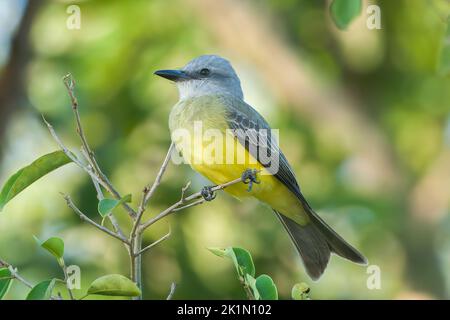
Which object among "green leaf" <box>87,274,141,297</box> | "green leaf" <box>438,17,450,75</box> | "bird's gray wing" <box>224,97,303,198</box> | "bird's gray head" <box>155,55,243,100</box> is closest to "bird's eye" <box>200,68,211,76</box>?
"bird's gray head" <box>155,55,243,100</box>

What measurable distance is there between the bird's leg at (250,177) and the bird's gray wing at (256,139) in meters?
0.21

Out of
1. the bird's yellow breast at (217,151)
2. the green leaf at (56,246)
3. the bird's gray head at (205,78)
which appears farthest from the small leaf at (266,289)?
the bird's gray head at (205,78)

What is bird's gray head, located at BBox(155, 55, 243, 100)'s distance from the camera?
4598mm

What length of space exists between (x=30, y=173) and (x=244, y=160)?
1447 mm

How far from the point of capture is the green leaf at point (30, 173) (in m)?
2.78

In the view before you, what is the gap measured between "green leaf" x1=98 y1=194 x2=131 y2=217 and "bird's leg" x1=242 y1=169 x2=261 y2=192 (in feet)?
4.02

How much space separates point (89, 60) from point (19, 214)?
1.60 metres

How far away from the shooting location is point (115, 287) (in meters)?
2.55

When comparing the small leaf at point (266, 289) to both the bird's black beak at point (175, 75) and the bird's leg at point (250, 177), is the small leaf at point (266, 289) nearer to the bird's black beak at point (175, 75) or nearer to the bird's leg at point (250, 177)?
the bird's leg at point (250, 177)

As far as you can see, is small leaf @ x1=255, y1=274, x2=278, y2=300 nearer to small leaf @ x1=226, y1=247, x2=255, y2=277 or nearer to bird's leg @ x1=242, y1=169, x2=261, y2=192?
small leaf @ x1=226, y1=247, x2=255, y2=277

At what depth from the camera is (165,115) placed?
6.66m

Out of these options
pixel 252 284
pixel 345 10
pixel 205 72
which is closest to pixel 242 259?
pixel 252 284

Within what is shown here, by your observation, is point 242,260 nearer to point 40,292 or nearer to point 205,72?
point 40,292
